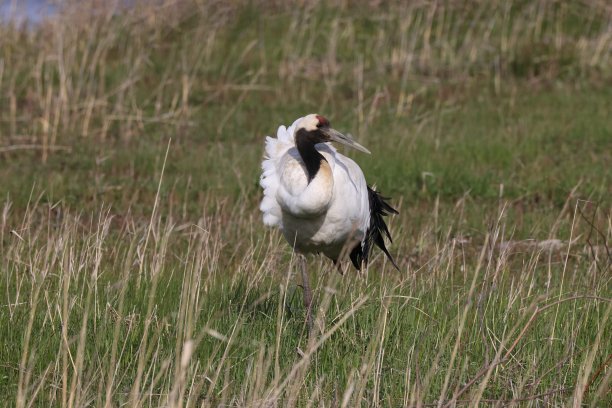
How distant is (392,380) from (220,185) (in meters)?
4.19

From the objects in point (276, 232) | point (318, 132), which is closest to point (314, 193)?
point (318, 132)

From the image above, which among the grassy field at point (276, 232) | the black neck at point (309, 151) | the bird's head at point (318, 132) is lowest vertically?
the grassy field at point (276, 232)

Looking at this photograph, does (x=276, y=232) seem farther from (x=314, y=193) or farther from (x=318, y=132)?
(x=314, y=193)

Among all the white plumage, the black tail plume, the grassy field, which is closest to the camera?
the grassy field

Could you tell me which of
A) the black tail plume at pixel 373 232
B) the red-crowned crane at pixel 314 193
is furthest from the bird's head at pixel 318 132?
the black tail plume at pixel 373 232

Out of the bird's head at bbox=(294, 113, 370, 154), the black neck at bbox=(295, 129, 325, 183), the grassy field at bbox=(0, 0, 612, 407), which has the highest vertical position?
the bird's head at bbox=(294, 113, 370, 154)

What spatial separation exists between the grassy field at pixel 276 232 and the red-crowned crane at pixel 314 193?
25 centimetres

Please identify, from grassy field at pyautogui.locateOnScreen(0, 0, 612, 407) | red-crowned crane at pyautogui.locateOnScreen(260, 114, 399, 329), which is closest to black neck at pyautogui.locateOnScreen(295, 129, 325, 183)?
red-crowned crane at pyautogui.locateOnScreen(260, 114, 399, 329)

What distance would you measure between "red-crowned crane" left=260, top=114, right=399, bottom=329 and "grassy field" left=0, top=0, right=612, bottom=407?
0.82 feet

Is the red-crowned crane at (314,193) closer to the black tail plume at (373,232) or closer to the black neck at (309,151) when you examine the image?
the black neck at (309,151)

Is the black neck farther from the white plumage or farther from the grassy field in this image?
the grassy field

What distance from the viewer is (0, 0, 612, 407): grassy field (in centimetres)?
380

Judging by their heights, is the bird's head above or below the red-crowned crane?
above

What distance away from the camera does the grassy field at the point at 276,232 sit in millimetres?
3805
